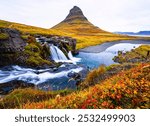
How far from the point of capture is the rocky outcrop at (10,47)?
3178 centimetres

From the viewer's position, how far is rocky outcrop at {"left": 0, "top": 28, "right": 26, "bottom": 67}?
1251 inches

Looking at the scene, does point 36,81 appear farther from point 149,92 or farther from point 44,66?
point 149,92

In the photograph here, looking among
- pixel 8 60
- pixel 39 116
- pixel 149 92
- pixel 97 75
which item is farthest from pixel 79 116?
pixel 8 60

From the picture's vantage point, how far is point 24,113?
20.9ft

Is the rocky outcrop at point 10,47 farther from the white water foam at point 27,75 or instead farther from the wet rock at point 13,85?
the wet rock at point 13,85

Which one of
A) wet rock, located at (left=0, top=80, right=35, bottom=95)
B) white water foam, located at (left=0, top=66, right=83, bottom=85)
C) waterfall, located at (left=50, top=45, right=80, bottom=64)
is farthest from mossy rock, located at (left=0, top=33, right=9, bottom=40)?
wet rock, located at (left=0, top=80, right=35, bottom=95)

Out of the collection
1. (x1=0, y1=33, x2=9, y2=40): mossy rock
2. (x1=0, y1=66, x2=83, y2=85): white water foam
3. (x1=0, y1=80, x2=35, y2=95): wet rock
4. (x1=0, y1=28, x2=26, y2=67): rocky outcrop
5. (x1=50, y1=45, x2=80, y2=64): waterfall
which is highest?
(x1=0, y1=33, x2=9, y2=40): mossy rock

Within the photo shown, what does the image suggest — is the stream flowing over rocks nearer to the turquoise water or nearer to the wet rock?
the wet rock

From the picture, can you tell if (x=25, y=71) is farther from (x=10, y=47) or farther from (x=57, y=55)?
(x=57, y=55)

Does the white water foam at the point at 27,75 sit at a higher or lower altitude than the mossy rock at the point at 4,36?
lower

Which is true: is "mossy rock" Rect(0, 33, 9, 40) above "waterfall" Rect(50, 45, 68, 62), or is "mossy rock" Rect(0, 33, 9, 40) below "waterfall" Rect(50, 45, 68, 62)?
above

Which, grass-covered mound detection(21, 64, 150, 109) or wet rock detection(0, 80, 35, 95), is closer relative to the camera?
grass-covered mound detection(21, 64, 150, 109)

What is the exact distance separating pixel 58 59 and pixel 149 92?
33.1 m

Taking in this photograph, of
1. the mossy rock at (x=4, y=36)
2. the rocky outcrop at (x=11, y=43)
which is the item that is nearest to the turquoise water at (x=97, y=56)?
the rocky outcrop at (x=11, y=43)
